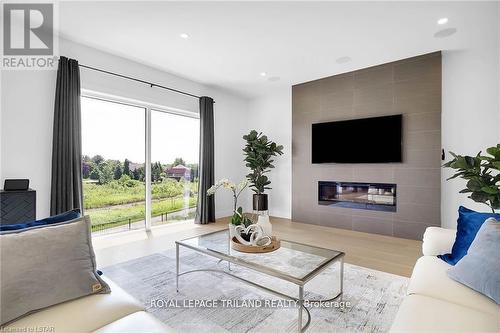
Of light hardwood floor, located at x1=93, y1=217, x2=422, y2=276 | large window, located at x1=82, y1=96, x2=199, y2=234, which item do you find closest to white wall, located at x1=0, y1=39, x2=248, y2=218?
large window, located at x1=82, y1=96, x2=199, y2=234

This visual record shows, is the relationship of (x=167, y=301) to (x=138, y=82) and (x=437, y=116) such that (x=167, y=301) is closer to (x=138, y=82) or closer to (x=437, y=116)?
(x=138, y=82)

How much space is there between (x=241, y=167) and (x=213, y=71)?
7.85ft

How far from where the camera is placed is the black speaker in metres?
2.61

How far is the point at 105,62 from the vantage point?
3672 mm

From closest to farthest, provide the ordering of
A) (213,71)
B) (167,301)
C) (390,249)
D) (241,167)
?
1. (167,301)
2. (390,249)
3. (213,71)
4. (241,167)

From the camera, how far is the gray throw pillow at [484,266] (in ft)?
4.36

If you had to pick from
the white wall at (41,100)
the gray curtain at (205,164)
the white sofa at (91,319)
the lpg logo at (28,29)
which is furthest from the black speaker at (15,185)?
the gray curtain at (205,164)

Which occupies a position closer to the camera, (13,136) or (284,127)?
(13,136)

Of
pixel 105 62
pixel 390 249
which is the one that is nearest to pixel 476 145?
pixel 390 249

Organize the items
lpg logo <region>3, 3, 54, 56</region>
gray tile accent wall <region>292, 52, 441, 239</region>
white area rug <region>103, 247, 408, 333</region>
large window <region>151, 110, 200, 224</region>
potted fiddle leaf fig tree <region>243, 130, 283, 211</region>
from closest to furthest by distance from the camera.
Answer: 1. white area rug <region>103, 247, 408, 333</region>
2. lpg logo <region>3, 3, 54, 56</region>
3. gray tile accent wall <region>292, 52, 441, 239</region>
4. large window <region>151, 110, 200, 224</region>
5. potted fiddle leaf fig tree <region>243, 130, 283, 211</region>

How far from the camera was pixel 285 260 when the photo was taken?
196cm

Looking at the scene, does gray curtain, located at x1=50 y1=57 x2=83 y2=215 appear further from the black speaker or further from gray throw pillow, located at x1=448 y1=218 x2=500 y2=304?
gray throw pillow, located at x1=448 y1=218 x2=500 y2=304

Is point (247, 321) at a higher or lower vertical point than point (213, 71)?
lower

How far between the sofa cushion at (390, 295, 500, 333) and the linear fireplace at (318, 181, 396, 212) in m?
3.06
